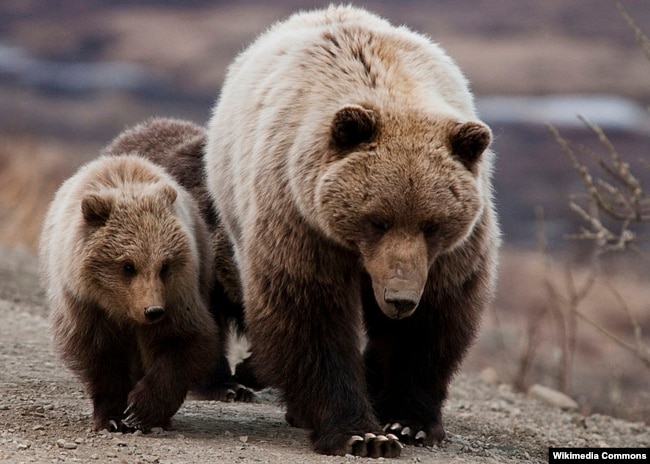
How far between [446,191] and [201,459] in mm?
1832

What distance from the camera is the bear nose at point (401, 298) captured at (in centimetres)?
547

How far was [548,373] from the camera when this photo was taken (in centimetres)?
1271

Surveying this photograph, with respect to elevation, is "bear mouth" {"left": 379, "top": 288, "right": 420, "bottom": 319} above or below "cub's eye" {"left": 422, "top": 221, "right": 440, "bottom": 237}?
below

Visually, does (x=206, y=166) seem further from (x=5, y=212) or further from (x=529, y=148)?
(x=529, y=148)

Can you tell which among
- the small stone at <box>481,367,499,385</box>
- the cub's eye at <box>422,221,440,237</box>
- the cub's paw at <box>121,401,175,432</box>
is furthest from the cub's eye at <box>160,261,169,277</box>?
the small stone at <box>481,367,499,385</box>

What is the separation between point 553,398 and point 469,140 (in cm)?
481

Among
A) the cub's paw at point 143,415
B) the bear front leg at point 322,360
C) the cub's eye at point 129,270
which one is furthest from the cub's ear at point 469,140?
the cub's paw at point 143,415

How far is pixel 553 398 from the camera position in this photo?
9.95 m

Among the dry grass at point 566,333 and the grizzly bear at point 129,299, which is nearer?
the grizzly bear at point 129,299

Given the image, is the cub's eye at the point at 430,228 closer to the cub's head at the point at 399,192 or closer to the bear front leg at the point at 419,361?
the cub's head at the point at 399,192

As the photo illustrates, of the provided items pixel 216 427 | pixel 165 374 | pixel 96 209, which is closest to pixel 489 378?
pixel 216 427

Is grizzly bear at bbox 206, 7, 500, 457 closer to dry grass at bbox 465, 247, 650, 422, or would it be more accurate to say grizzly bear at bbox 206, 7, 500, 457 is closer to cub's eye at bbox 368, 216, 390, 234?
cub's eye at bbox 368, 216, 390, 234

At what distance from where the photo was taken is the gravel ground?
577cm

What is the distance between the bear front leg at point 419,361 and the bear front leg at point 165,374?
3.37ft
